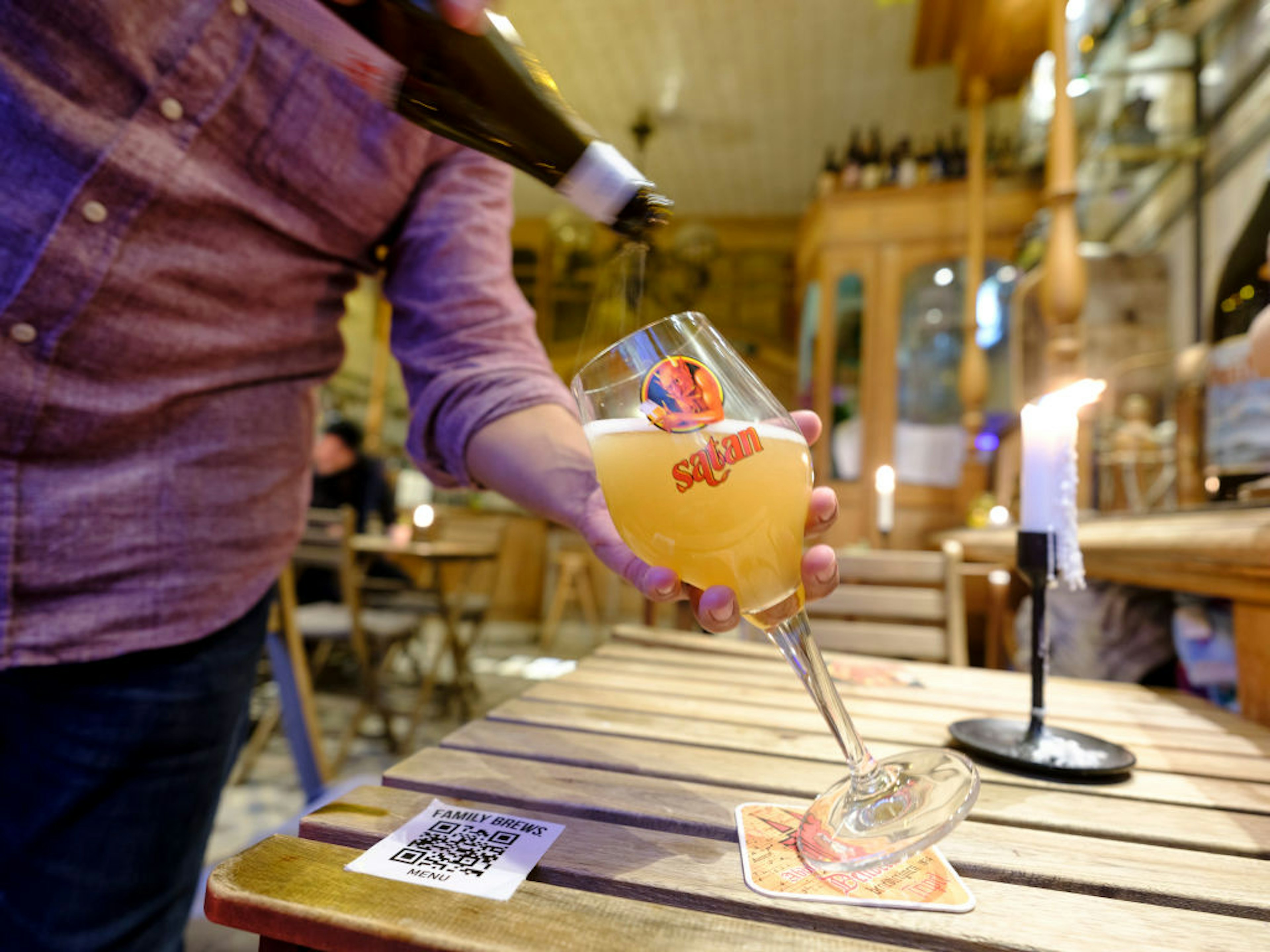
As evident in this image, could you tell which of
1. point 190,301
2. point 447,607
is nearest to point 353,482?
point 447,607

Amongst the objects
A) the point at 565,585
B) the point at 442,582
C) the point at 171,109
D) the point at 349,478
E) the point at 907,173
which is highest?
the point at 907,173

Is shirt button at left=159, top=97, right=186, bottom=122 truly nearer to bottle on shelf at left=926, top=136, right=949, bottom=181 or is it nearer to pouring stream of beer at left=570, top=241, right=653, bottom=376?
pouring stream of beer at left=570, top=241, right=653, bottom=376

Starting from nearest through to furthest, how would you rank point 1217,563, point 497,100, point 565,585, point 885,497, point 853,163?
point 497,100
point 1217,563
point 885,497
point 853,163
point 565,585

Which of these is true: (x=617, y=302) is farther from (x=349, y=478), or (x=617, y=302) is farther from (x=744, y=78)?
(x=744, y=78)

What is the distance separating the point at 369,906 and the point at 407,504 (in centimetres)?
703

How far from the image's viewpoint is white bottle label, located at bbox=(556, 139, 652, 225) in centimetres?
50

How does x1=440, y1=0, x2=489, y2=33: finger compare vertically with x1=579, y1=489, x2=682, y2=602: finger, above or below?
above

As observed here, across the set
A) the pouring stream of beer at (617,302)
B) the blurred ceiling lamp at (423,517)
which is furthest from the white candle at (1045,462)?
the blurred ceiling lamp at (423,517)

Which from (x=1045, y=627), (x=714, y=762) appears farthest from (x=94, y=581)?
(x=1045, y=627)

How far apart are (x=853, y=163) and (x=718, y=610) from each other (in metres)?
5.57

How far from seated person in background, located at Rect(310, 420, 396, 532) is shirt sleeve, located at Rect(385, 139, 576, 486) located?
12.7 feet

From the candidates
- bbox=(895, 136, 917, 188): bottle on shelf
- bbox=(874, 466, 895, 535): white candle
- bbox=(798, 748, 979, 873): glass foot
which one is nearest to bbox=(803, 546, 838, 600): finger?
bbox=(798, 748, 979, 873): glass foot

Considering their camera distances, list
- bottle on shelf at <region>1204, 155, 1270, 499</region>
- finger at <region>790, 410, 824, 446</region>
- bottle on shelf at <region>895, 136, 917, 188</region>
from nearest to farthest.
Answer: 1. finger at <region>790, 410, 824, 446</region>
2. bottle on shelf at <region>1204, 155, 1270, 499</region>
3. bottle on shelf at <region>895, 136, 917, 188</region>

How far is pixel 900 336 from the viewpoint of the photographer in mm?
4688
